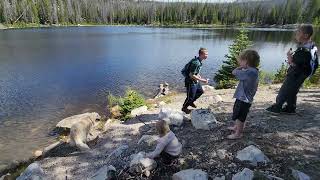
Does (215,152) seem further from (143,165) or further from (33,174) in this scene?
(33,174)

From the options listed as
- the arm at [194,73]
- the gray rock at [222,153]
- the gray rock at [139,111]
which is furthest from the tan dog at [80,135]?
the gray rock at [222,153]

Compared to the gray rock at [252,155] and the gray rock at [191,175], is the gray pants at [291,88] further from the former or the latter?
the gray rock at [191,175]

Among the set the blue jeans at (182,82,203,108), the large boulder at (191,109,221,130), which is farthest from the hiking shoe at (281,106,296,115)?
the blue jeans at (182,82,203,108)

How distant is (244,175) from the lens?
219 inches

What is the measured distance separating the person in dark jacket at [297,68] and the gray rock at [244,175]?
11.2 ft

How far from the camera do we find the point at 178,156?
6.64 metres

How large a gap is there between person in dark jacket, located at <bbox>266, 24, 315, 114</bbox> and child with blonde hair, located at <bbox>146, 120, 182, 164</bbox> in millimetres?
3706

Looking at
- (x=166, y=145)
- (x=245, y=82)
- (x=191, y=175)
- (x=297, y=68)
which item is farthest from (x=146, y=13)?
(x=191, y=175)

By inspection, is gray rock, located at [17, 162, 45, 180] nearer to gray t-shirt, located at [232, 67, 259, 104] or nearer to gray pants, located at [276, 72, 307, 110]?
gray t-shirt, located at [232, 67, 259, 104]

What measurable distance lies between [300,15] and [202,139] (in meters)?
133

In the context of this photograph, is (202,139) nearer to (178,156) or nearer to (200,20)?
(178,156)

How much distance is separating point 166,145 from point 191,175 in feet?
2.84

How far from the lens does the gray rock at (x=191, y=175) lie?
5.77 metres

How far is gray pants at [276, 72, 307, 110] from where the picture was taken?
786cm
